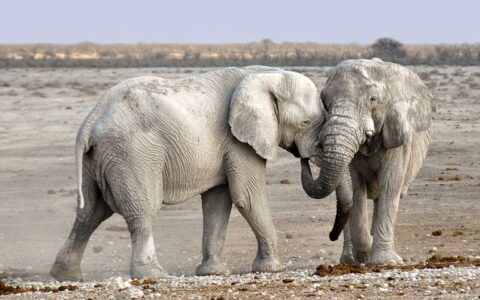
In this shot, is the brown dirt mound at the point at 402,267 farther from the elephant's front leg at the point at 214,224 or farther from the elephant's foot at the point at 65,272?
the elephant's foot at the point at 65,272

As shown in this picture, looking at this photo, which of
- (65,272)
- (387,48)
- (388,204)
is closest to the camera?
(65,272)

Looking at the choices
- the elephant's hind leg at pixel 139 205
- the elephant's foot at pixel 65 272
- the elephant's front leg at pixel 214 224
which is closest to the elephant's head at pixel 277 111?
the elephant's front leg at pixel 214 224

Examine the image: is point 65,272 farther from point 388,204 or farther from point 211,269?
point 388,204

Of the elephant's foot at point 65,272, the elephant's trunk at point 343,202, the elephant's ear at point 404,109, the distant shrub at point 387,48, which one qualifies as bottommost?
the distant shrub at point 387,48

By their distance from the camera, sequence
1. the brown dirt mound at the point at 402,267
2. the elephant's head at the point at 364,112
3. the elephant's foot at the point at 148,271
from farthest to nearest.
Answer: the elephant's head at the point at 364,112
the elephant's foot at the point at 148,271
the brown dirt mound at the point at 402,267

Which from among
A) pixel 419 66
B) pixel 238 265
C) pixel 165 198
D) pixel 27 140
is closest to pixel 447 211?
pixel 238 265

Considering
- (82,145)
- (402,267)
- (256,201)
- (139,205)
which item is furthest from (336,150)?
(82,145)

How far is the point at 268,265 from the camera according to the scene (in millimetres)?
13297

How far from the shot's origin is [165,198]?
13.2 m

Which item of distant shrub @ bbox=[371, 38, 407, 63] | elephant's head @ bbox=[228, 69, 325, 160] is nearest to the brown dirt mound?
elephant's head @ bbox=[228, 69, 325, 160]

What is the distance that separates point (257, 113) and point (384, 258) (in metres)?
1.60

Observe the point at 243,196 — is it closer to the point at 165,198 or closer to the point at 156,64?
the point at 165,198

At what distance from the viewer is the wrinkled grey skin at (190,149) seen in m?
12.8

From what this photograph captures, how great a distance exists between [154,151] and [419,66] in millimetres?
42275
